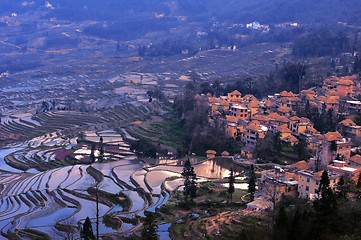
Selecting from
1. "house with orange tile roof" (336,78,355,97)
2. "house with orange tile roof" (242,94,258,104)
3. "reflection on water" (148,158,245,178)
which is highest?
"house with orange tile roof" (336,78,355,97)

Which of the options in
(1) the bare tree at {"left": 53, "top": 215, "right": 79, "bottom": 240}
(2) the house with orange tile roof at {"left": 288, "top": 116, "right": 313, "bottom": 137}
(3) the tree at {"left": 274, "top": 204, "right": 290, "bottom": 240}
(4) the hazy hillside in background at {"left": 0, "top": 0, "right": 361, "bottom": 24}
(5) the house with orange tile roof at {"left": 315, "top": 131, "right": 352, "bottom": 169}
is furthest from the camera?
(4) the hazy hillside in background at {"left": 0, "top": 0, "right": 361, "bottom": 24}

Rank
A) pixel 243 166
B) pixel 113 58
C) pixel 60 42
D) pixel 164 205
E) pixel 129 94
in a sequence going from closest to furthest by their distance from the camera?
pixel 164 205 → pixel 243 166 → pixel 129 94 → pixel 113 58 → pixel 60 42

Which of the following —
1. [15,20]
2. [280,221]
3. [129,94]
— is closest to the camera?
[280,221]

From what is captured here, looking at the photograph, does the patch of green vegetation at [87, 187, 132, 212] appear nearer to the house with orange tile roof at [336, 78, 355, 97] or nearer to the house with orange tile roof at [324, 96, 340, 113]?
the house with orange tile roof at [324, 96, 340, 113]

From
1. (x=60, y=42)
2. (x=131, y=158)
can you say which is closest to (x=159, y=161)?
(x=131, y=158)

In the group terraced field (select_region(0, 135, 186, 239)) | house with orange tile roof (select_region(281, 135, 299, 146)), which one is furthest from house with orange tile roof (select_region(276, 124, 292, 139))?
terraced field (select_region(0, 135, 186, 239))

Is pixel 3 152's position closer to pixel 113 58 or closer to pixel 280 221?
pixel 280 221
